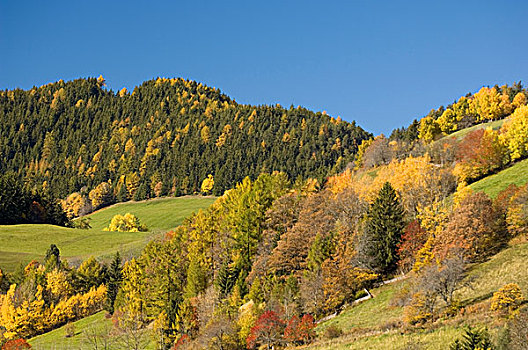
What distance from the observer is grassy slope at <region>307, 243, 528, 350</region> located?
4703 centimetres

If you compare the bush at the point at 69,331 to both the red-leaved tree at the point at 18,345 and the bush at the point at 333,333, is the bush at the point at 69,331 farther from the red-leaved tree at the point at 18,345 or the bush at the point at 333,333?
the bush at the point at 333,333

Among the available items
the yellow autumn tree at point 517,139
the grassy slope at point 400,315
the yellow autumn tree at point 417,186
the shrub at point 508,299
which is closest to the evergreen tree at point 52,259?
the yellow autumn tree at point 417,186

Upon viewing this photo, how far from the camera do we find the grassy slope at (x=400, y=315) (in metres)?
47.0

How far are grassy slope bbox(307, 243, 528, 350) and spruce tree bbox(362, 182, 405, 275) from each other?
5.17m

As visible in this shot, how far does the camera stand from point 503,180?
317 feet

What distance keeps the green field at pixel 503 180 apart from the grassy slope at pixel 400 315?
87.6ft

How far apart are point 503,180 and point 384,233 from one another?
30010 millimetres

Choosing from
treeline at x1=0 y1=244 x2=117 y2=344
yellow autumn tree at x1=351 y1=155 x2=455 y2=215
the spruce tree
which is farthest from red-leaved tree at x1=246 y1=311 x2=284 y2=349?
treeline at x1=0 y1=244 x2=117 y2=344

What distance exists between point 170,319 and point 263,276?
17557 millimetres

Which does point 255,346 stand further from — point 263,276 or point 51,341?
point 51,341

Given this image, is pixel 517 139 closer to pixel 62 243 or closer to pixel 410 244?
pixel 410 244

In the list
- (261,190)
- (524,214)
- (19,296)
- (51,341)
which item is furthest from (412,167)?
(19,296)

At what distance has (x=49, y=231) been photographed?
166 metres

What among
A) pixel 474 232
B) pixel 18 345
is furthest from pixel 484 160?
pixel 18 345
